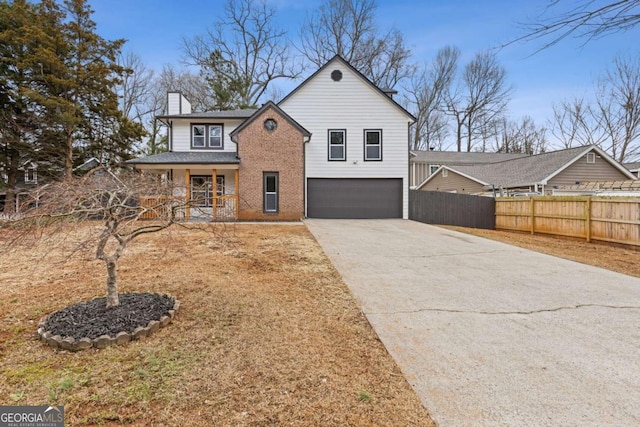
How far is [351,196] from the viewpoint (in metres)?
17.0

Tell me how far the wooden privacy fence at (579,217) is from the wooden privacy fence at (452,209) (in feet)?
3.32

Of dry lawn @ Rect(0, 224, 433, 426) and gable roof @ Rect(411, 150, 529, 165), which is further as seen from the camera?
gable roof @ Rect(411, 150, 529, 165)

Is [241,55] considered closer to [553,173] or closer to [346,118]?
[346,118]

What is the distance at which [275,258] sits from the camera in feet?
23.9

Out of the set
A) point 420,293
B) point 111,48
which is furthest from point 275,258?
point 111,48

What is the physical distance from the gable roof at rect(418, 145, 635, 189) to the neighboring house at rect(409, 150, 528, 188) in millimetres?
7406

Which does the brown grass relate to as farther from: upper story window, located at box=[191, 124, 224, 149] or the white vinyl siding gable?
upper story window, located at box=[191, 124, 224, 149]

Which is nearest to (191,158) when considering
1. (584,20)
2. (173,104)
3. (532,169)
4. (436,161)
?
(173,104)

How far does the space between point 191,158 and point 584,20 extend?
15002mm

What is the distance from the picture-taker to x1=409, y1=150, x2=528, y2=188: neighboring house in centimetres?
3200

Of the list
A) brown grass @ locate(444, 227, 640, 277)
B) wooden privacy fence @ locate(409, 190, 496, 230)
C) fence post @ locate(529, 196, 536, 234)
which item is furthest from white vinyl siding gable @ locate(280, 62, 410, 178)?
brown grass @ locate(444, 227, 640, 277)

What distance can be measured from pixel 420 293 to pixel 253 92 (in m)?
27.1

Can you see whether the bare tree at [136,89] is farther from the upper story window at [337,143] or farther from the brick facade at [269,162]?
the upper story window at [337,143]

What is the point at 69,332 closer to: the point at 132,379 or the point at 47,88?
the point at 132,379
